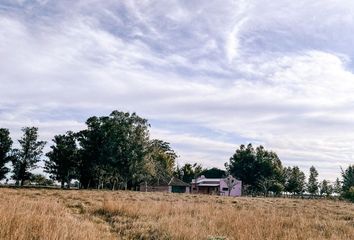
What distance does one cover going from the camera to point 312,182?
119562 millimetres

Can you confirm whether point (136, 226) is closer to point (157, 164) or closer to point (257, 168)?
point (157, 164)

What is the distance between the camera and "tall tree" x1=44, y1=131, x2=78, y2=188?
228ft

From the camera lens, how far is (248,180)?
10150 centimetres

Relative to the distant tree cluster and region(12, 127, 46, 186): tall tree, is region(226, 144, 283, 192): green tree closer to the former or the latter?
the distant tree cluster

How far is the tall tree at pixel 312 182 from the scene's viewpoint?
11575 centimetres

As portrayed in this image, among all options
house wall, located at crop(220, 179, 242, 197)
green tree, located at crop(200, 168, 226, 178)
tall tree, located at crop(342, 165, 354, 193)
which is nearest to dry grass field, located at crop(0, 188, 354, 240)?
house wall, located at crop(220, 179, 242, 197)

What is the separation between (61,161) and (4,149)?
10.1m

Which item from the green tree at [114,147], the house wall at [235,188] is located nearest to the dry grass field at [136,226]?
the green tree at [114,147]

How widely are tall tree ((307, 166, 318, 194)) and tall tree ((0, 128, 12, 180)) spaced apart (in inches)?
3379

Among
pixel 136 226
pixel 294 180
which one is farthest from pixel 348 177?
pixel 136 226

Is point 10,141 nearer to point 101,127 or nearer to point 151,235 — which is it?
point 101,127

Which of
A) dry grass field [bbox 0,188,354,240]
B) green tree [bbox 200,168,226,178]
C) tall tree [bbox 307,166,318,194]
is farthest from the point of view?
green tree [bbox 200,168,226,178]

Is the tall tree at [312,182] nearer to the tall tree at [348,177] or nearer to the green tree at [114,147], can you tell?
the tall tree at [348,177]

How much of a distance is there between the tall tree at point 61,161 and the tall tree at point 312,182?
75180 millimetres
